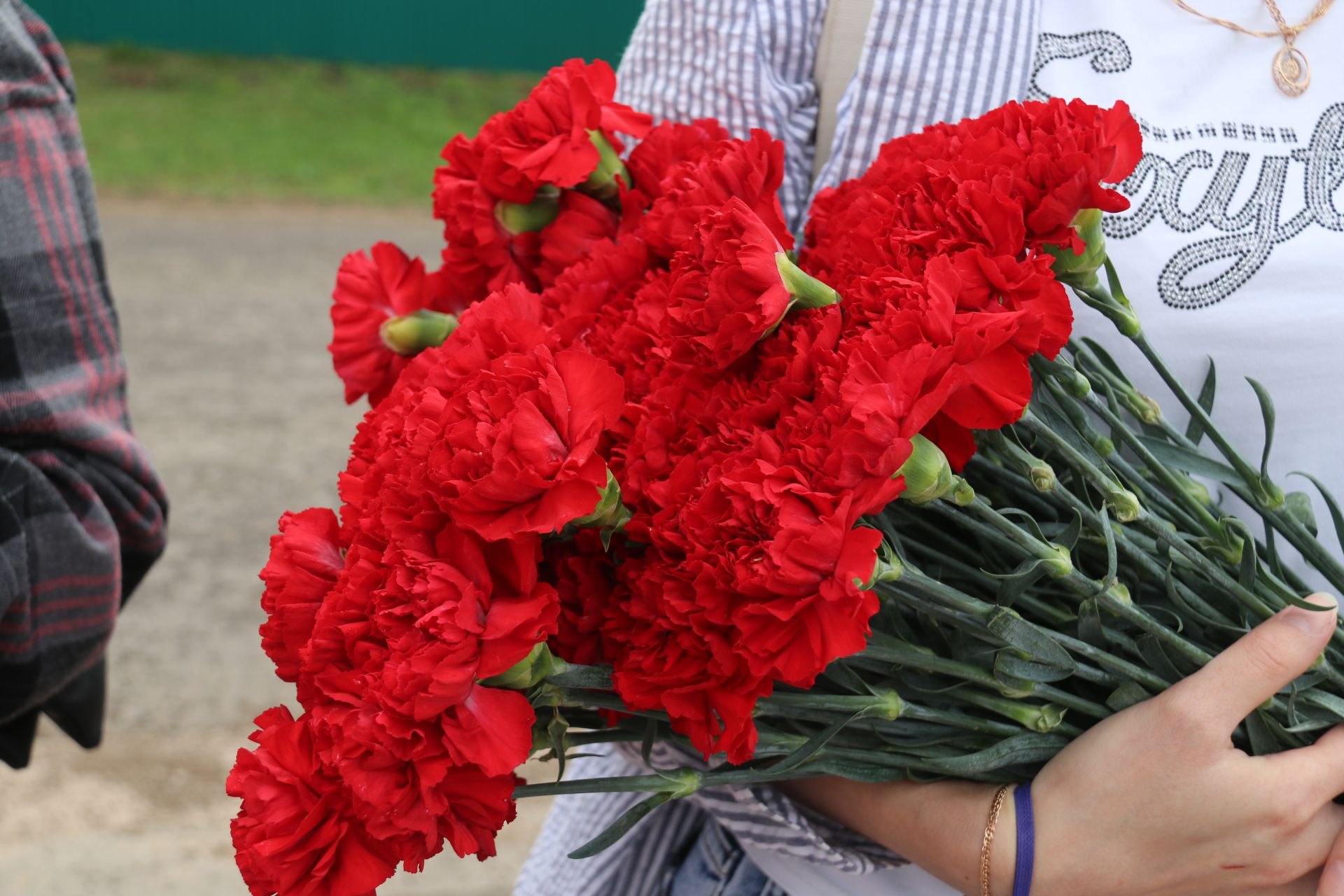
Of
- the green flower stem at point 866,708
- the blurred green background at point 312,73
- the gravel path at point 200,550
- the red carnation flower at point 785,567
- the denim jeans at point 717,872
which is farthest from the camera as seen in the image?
the blurred green background at point 312,73

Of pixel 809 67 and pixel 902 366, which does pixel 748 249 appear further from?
pixel 809 67

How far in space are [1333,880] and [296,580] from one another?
0.52 metres

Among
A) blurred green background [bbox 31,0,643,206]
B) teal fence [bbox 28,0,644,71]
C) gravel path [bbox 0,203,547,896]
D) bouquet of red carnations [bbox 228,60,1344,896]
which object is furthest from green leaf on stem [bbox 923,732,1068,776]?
teal fence [bbox 28,0,644,71]

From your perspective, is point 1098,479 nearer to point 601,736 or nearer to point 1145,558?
point 1145,558

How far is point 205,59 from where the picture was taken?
25.1ft

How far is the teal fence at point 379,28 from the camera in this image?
7586 mm

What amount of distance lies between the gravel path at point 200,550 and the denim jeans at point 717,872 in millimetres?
1211

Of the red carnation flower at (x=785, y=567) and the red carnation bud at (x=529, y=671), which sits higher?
the red carnation flower at (x=785, y=567)

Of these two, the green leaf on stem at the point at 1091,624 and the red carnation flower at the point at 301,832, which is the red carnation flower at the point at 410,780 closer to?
the red carnation flower at the point at 301,832

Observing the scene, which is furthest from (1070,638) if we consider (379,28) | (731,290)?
(379,28)

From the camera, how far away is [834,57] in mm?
→ 784

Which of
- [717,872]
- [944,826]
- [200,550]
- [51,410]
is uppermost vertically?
[944,826]

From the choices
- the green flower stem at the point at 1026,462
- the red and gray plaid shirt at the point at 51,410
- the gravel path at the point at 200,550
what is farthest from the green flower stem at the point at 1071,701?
the gravel path at the point at 200,550

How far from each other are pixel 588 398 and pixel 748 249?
0.26 feet
